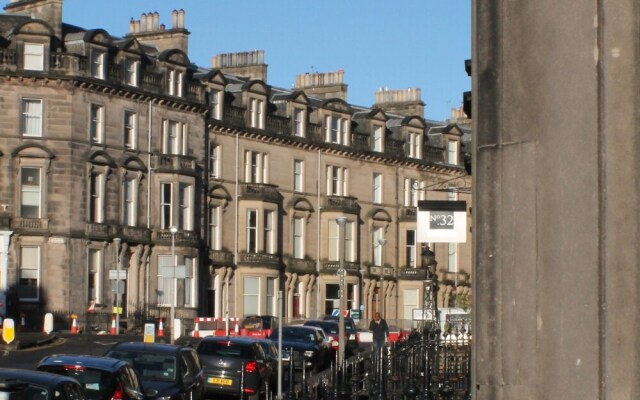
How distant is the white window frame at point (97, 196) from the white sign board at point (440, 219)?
35939 mm

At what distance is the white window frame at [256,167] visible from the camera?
7569 centimetres

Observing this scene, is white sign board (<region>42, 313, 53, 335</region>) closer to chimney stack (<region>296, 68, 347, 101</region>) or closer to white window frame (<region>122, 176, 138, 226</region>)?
white window frame (<region>122, 176, 138, 226</region>)

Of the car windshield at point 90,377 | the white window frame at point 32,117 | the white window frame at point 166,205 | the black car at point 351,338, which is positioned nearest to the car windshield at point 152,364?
the car windshield at point 90,377

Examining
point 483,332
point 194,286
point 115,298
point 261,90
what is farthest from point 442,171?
point 483,332

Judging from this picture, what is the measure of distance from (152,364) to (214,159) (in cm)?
4825

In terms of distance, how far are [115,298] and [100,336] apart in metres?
6.00

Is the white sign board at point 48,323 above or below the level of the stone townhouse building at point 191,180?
below

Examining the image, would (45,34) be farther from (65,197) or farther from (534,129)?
(534,129)

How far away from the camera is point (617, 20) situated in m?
6.46

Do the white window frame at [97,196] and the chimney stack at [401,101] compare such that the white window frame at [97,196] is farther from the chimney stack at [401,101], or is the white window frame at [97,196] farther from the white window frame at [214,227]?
the chimney stack at [401,101]

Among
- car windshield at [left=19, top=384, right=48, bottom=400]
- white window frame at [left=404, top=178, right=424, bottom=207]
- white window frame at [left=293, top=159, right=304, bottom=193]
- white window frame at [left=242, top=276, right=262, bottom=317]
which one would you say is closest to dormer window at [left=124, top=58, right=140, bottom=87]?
white window frame at [left=242, top=276, right=262, bottom=317]

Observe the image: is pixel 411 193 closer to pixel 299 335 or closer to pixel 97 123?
pixel 97 123

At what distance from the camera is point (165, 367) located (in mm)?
25344

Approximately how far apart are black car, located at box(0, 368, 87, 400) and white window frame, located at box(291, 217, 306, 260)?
61.8m
